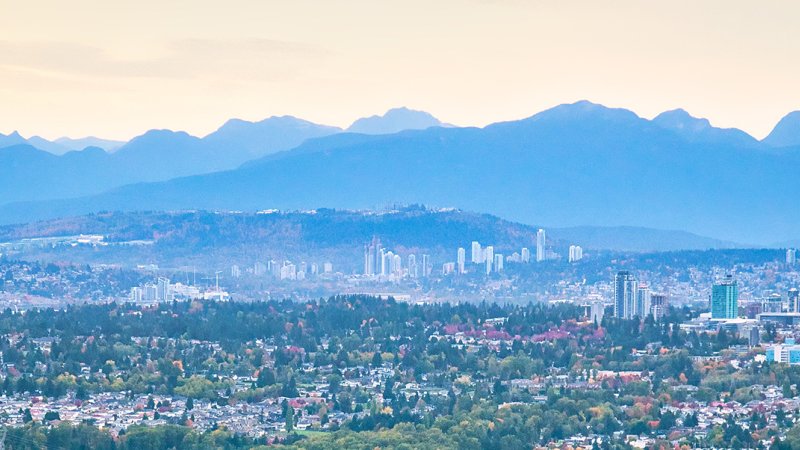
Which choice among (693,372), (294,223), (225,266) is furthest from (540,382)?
(294,223)

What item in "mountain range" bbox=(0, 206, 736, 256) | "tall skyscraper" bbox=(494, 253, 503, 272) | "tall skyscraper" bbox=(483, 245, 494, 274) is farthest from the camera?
"mountain range" bbox=(0, 206, 736, 256)

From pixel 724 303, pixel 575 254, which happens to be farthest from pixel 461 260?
pixel 724 303

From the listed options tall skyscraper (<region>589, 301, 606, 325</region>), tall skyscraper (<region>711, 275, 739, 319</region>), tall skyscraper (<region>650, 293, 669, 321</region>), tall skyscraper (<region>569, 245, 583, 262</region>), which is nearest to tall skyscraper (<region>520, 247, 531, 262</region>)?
tall skyscraper (<region>569, 245, 583, 262</region>)

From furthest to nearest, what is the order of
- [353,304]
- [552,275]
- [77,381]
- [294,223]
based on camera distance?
[294,223], [552,275], [353,304], [77,381]

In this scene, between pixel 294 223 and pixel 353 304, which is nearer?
pixel 353 304

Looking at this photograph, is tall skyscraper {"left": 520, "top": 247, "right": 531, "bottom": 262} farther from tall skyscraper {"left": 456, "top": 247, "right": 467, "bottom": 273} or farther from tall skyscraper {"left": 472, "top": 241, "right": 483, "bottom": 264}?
tall skyscraper {"left": 456, "top": 247, "right": 467, "bottom": 273}

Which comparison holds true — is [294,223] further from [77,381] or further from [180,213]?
[77,381]

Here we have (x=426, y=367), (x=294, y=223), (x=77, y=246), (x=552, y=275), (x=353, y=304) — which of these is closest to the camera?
(x=426, y=367)
